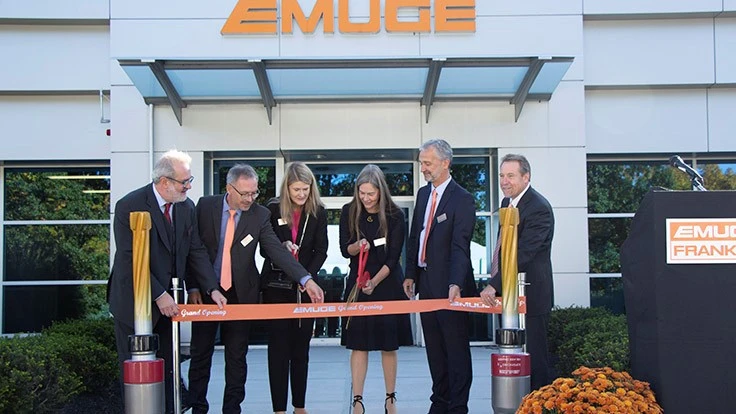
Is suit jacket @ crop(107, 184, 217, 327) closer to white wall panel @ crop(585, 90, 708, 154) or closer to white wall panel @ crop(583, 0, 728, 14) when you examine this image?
white wall panel @ crop(585, 90, 708, 154)

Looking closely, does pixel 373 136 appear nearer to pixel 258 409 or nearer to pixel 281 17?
pixel 281 17

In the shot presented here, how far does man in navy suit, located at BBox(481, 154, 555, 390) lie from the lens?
18.1 feet

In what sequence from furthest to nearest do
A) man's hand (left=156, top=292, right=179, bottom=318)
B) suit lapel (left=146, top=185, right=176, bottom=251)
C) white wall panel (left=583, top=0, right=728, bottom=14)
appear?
1. white wall panel (left=583, top=0, right=728, bottom=14)
2. suit lapel (left=146, top=185, right=176, bottom=251)
3. man's hand (left=156, top=292, right=179, bottom=318)

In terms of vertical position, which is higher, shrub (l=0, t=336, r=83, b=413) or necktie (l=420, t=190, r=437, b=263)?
necktie (l=420, t=190, r=437, b=263)

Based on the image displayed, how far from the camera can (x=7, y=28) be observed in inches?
475

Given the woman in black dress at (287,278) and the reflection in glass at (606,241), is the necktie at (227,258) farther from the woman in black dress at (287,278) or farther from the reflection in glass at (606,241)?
the reflection in glass at (606,241)

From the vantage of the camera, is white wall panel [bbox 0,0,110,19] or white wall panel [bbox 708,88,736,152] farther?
white wall panel [bbox 708,88,736,152]

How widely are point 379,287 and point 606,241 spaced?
24.0 feet

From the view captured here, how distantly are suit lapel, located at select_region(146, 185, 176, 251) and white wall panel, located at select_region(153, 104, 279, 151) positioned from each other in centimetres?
597

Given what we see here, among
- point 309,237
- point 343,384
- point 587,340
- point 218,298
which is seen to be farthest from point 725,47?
point 218,298

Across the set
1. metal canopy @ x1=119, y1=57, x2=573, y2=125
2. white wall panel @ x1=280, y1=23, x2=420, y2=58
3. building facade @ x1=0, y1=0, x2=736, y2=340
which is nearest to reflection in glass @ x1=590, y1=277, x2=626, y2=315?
building facade @ x1=0, y1=0, x2=736, y2=340

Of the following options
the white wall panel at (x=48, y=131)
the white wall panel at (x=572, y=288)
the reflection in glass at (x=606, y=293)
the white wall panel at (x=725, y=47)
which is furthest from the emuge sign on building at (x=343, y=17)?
the reflection in glass at (x=606, y=293)

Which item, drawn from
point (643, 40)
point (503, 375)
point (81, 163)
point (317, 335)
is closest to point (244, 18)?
point (81, 163)

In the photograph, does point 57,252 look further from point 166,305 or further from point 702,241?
point 702,241
